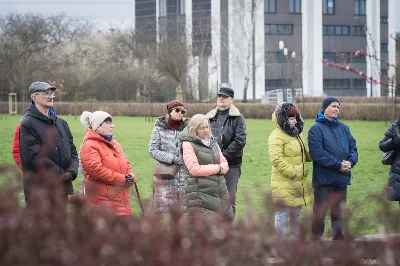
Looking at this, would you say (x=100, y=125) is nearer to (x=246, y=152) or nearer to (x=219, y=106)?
(x=219, y=106)

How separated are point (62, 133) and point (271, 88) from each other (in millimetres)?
62554

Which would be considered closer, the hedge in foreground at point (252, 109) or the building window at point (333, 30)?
the hedge in foreground at point (252, 109)

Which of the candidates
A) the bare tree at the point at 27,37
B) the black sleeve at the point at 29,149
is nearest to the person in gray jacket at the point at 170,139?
the black sleeve at the point at 29,149

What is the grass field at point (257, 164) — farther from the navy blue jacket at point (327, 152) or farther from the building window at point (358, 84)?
the building window at point (358, 84)

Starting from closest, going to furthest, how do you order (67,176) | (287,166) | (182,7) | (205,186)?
(67,176), (205,186), (287,166), (182,7)

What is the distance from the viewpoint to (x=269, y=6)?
67500mm

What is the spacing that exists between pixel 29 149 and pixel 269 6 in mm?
61968

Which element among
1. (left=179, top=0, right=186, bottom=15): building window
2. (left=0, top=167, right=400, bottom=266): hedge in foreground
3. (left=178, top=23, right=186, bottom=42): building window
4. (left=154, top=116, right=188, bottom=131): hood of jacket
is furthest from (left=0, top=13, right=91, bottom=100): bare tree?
(left=0, top=167, right=400, bottom=266): hedge in foreground

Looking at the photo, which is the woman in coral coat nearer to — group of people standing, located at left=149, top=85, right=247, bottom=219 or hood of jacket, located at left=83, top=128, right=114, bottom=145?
hood of jacket, located at left=83, top=128, right=114, bottom=145

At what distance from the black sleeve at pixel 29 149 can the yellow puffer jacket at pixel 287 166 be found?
232cm

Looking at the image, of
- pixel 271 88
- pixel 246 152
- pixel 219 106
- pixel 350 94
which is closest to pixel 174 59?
pixel 271 88

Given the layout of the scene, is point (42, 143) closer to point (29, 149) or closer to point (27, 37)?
point (29, 149)

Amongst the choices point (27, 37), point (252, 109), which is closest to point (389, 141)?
point (252, 109)

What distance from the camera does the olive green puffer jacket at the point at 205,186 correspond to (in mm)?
7555
